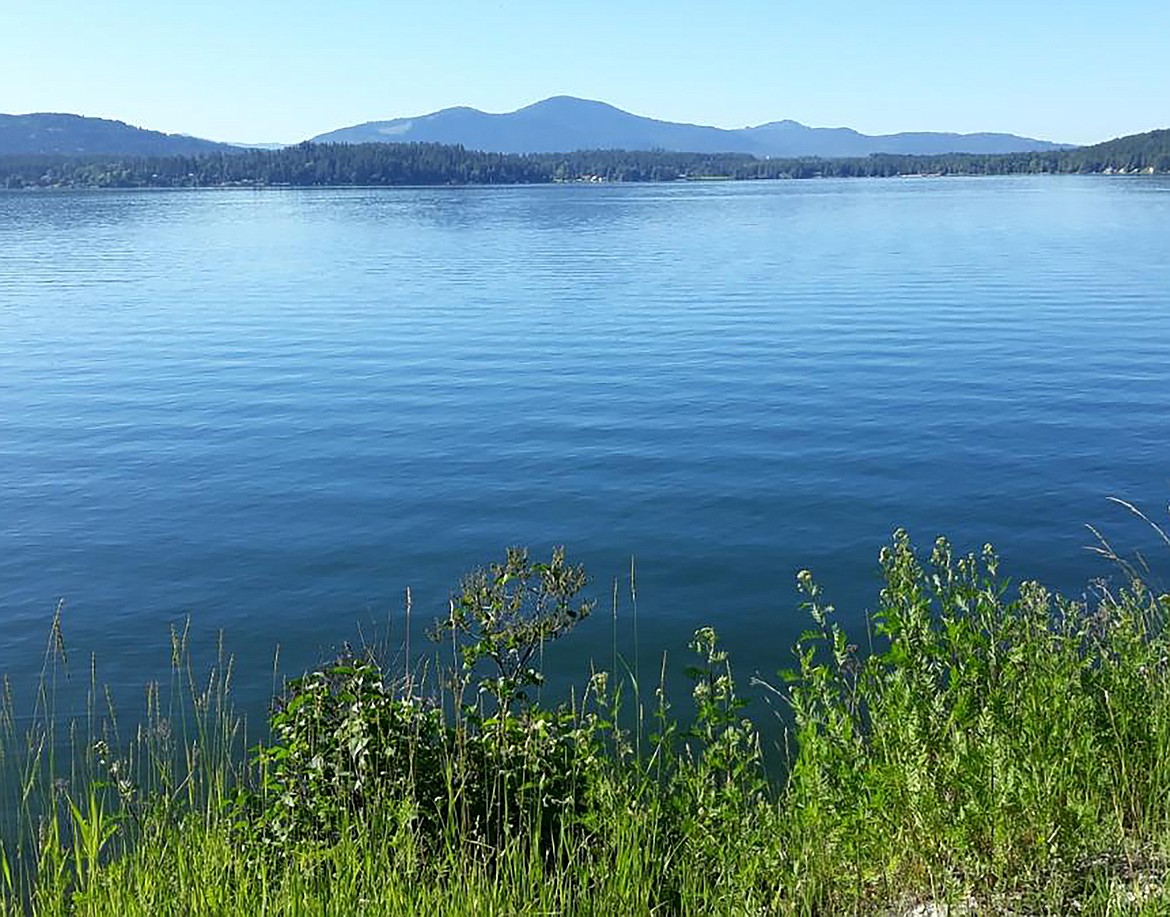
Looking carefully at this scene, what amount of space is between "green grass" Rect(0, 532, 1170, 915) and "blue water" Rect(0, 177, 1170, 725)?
248 inches

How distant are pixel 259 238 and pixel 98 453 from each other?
64777 millimetres

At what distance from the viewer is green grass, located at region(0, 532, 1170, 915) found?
5.93 meters

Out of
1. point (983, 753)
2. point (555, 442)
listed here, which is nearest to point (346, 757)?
point (983, 753)

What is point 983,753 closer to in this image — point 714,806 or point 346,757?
point 714,806

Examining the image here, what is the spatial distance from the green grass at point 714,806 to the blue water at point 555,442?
6300 mm

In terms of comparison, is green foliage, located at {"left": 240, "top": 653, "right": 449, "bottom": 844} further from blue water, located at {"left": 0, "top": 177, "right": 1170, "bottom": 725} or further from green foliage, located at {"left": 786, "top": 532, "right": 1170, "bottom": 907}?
blue water, located at {"left": 0, "top": 177, "right": 1170, "bottom": 725}

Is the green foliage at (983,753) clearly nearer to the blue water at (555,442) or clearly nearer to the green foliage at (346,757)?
the green foliage at (346,757)

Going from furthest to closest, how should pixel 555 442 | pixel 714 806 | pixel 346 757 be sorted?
1. pixel 555 442
2. pixel 346 757
3. pixel 714 806

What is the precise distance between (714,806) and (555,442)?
56.5 feet

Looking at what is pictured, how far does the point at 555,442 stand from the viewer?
24.0m

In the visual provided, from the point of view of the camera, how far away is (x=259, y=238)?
85438 mm

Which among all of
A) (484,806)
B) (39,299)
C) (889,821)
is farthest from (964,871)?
(39,299)

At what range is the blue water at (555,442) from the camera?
16219mm

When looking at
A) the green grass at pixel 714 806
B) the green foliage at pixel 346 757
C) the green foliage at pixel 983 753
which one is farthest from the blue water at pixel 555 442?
the green foliage at pixel 983 753
